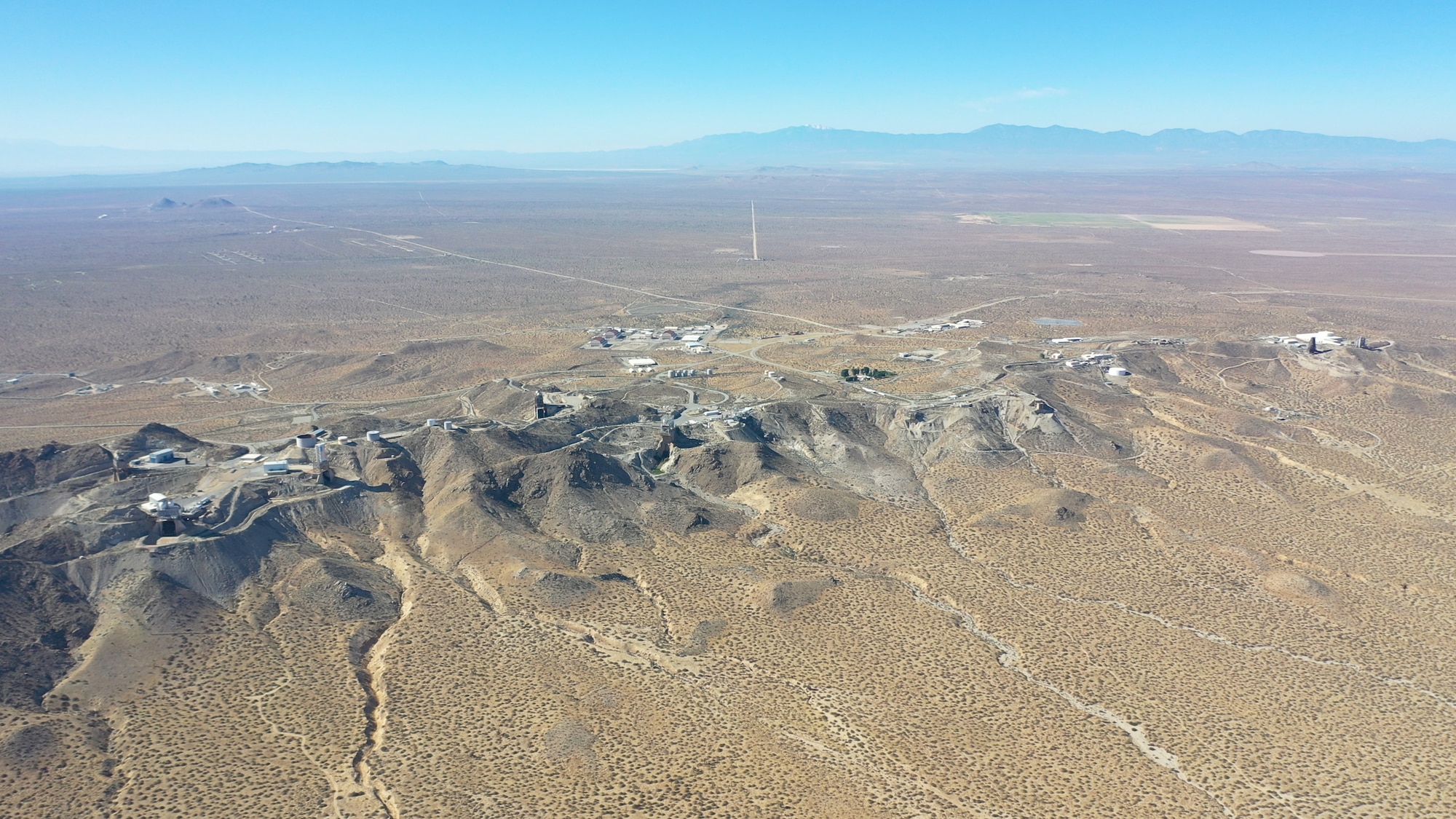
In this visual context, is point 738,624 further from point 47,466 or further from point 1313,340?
point 1313,340

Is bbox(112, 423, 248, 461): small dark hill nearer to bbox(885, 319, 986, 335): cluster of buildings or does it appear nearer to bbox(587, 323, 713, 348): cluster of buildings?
bbox(587, 323, 713, 348): cluster of buildings

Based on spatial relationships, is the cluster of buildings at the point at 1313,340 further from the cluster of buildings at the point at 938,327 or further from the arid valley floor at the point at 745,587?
the cluster of buildings at the point at 938,327

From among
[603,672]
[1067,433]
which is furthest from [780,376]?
[603,672]

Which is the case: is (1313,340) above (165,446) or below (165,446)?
below

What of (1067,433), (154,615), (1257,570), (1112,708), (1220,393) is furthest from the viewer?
(1220,393)

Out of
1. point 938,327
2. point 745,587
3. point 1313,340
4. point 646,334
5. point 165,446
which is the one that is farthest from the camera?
point 938,327

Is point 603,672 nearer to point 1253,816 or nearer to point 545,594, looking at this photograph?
point 545,594

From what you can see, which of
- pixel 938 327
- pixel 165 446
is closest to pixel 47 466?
pixel 165 446

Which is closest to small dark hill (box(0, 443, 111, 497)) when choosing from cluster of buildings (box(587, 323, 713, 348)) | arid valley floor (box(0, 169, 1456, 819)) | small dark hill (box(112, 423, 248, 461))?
arid valley floor (box(0, 169, 1456, 819))
